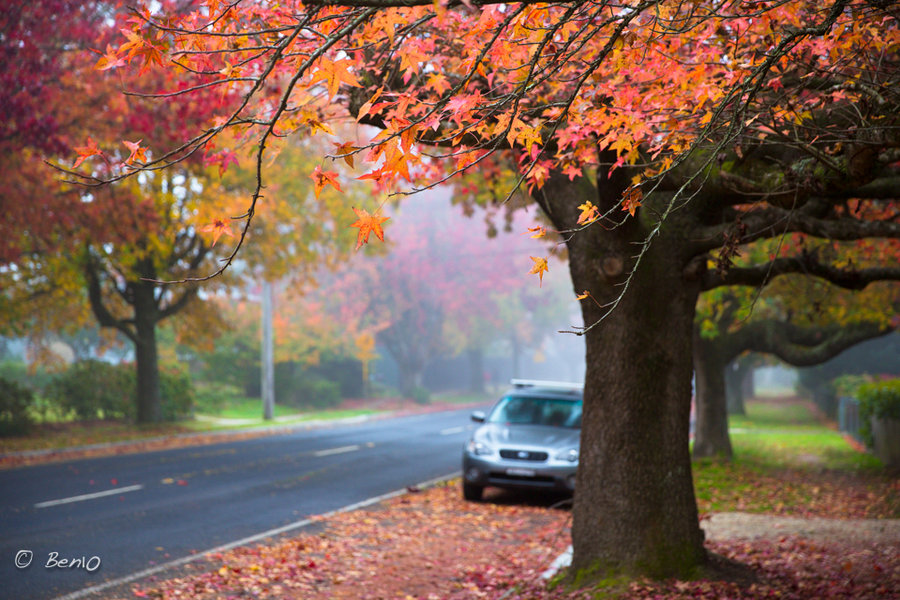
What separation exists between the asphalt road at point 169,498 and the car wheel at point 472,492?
151cm

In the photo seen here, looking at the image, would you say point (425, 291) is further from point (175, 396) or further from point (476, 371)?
point (175, 396)

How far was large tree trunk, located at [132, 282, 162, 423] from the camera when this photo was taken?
22797 millimetres

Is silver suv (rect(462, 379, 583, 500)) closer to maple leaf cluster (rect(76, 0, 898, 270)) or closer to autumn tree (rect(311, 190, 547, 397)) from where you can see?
maple leaf cluster (rect(76, 0, 898, 270))

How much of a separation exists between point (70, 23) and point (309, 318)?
2202 centimetres

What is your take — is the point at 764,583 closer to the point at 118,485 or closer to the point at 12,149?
the point at 118,485

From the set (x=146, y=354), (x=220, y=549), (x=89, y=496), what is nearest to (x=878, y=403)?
(x=220, y=549)

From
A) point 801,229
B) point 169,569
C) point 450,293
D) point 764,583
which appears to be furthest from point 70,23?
point 450,293

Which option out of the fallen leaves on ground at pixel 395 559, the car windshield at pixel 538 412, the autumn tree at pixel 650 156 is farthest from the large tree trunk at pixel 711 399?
the autumn tree at pixel 650 156

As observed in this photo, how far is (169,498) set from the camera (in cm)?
1156

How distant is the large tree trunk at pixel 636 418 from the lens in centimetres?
668

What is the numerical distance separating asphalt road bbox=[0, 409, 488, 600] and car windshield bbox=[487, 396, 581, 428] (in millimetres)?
2250

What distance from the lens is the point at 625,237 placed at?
269 inches

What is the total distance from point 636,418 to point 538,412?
256 inches

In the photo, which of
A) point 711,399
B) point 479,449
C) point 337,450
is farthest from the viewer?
point 337,450
